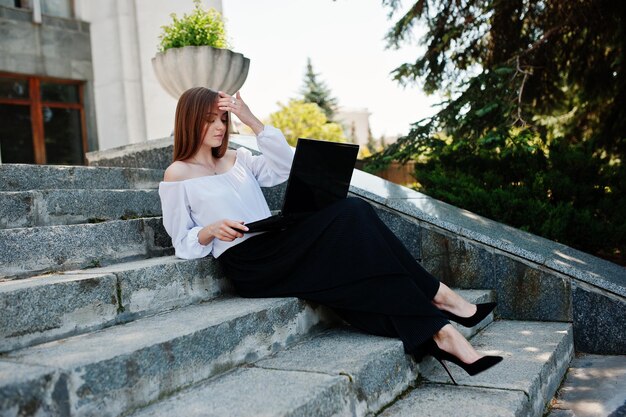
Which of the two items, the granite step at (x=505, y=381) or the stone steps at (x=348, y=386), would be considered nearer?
the stone steps at (x=348, y=386)

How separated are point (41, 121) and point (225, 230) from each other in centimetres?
819

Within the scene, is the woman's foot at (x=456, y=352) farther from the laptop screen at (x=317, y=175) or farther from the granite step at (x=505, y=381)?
the laptop screen at (x=317, y=175)

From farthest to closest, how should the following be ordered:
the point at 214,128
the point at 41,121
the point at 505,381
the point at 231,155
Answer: the point at 41,121 < the point at 231,155 < the point at 214,128 < the point at 505,381

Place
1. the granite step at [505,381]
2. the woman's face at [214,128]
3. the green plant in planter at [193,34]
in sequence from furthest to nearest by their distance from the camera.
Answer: the green plant in planter at [193,34] → the woman's face at [214,128] → the granite step at [505,381]

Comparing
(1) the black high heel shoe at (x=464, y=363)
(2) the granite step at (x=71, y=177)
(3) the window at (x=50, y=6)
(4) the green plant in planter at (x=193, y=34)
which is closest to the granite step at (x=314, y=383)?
(1) the black high heel shoe at (x=464, y=363)

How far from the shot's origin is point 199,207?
2973 millimetres

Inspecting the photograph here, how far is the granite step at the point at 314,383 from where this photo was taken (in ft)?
5.70

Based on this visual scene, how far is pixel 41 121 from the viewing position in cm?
945

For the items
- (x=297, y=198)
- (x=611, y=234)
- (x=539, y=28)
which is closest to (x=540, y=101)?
(x=539, y=28)

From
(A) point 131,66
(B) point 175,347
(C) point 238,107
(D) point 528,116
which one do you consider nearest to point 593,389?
(B) point 175,347

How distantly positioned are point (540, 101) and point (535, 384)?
220 inches

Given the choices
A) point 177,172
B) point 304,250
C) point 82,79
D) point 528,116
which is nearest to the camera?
point 304,250

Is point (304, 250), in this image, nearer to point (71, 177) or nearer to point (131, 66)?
point (71, 177)

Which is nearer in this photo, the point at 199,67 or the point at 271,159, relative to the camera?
the point at 271,159
